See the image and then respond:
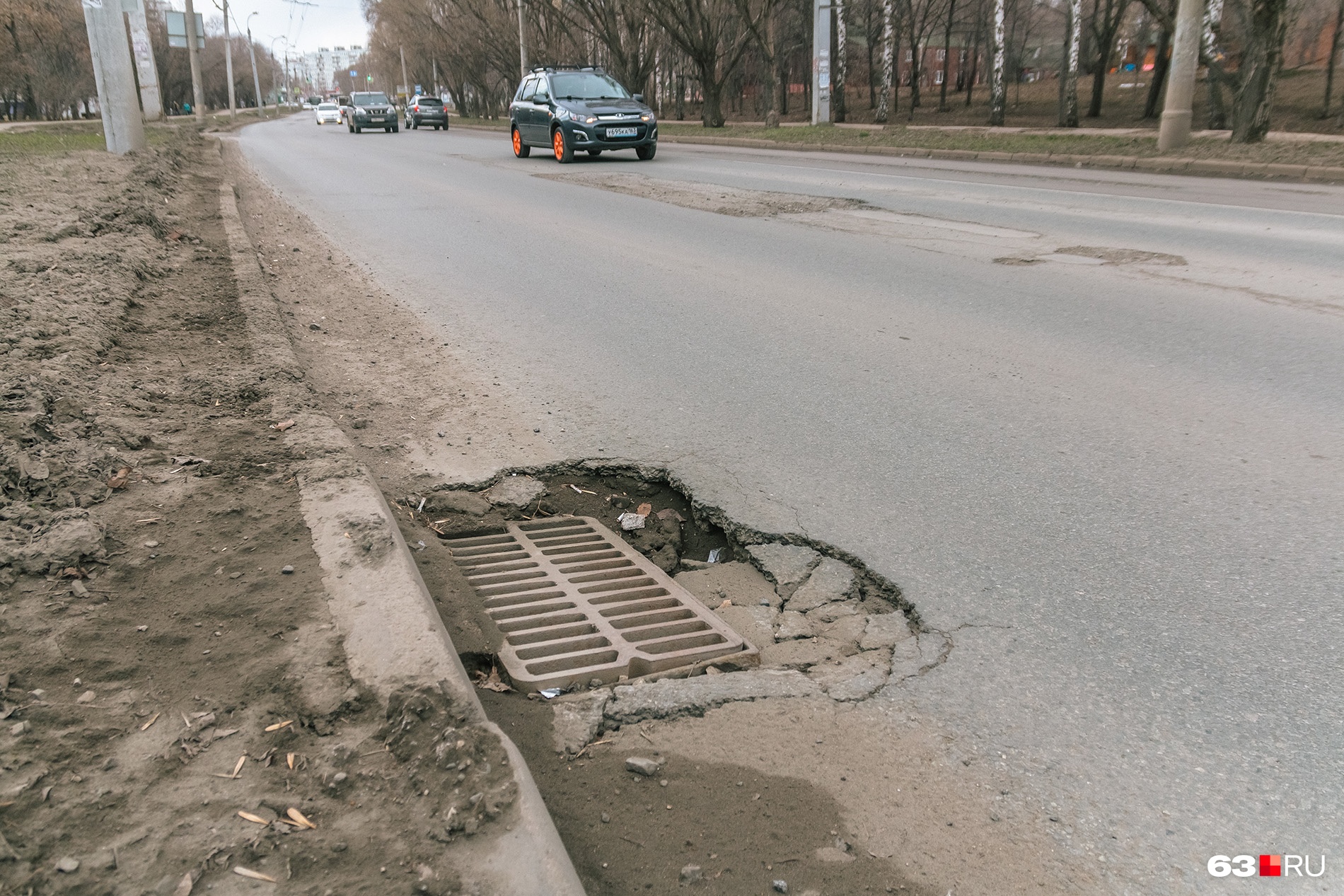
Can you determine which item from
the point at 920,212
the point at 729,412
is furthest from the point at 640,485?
the point at 920,212

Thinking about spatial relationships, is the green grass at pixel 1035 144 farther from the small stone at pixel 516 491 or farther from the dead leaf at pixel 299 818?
the dead leaf at pixel 299 818

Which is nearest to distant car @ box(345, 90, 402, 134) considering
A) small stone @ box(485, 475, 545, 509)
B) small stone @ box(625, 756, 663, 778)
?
small stone @ box(485, 475, 545, 509)

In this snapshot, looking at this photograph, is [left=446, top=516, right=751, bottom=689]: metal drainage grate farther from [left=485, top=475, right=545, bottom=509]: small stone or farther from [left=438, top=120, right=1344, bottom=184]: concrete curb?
[left=438, top=120, right=1344, bottom=184]: concrete curb

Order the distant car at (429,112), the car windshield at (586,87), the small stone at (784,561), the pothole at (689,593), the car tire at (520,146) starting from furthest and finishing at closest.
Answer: the distant car at (429,112) < the car tire at (520,146) < the car windshield at (586,87) < the small stone at (784,561) < the pothole at (689,593)

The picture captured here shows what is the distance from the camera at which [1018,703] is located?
2.52 m

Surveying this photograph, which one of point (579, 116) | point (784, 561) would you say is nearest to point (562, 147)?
point (579, 116)

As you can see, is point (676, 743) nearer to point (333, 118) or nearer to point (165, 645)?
point (165, 645)

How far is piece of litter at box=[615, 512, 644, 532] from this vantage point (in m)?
3.85

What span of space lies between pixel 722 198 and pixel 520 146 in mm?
10539

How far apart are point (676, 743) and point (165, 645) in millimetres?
1341

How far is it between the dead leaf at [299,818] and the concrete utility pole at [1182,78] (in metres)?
18.5

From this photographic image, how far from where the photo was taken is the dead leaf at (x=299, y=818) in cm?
186

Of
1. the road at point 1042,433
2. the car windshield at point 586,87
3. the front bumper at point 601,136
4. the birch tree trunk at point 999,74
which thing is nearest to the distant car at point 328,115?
the birch tree trunk at point 999,74

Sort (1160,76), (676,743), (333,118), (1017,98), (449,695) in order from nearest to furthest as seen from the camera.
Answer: (449,695) → (676,743) → (1160,76) → (1017,98) → (333,118)
